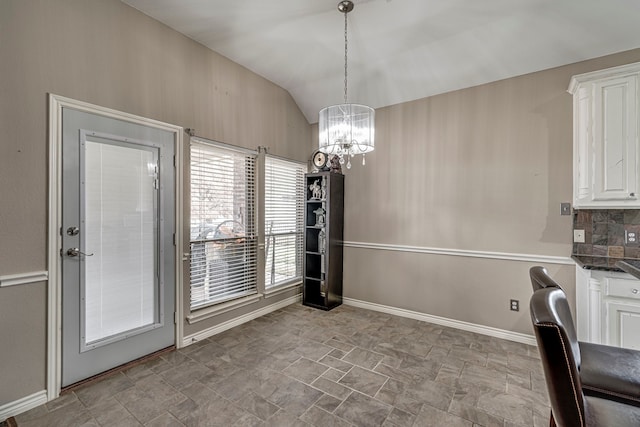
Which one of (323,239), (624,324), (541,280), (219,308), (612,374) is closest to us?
(612,374)

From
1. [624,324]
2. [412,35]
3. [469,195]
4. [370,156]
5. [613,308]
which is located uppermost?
[412,35]

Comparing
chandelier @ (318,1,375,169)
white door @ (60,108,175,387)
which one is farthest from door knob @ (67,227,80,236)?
chandelier @ (318,1,375,169)

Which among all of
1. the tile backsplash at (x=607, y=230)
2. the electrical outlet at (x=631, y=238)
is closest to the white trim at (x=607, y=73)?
the tile backsplash at (x=607, y=230)

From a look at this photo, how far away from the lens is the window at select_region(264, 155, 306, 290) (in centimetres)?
398

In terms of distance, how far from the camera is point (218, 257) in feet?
10.9

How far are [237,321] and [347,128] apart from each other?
256cm

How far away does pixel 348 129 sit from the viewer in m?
2.48

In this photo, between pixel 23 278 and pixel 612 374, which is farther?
pixel 23 278

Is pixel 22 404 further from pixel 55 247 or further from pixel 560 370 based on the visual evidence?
pixel 560 370

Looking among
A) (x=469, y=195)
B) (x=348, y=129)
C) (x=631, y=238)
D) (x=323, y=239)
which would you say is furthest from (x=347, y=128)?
(x=631, y=238)

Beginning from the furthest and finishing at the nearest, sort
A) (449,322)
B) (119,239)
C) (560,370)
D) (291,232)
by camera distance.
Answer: (291,232) < (449,322) < (119,239) < (560,370)

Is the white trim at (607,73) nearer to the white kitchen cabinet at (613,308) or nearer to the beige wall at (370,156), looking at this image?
the beige wall at (370,156)

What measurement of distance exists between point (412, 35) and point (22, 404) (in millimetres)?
4335

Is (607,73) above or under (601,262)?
above
